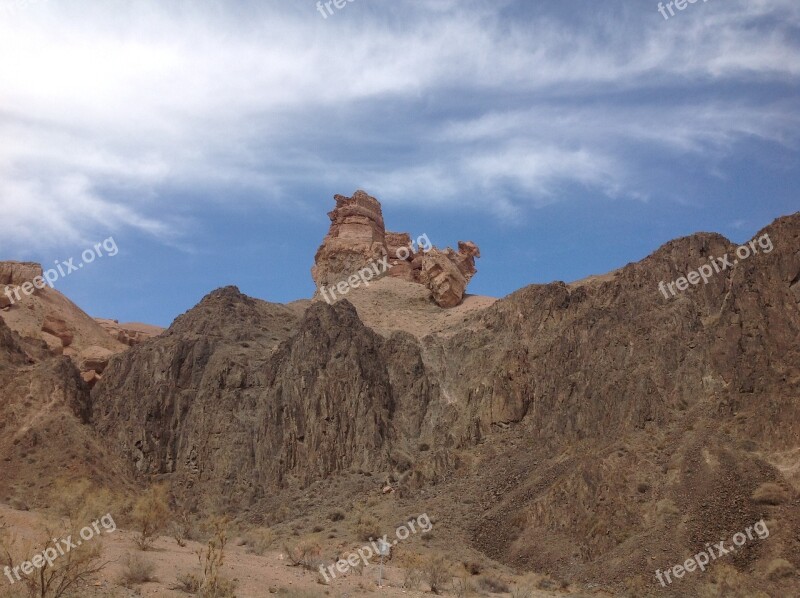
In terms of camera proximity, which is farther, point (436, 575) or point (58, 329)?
point (58, 329)

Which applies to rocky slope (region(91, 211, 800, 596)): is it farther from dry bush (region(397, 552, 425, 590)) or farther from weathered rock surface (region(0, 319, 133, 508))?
dry bush (region(397, 552, 425, 590))

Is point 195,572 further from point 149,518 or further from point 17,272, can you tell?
point 17,272

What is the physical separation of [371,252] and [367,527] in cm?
5722

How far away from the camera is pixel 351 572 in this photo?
26.9m

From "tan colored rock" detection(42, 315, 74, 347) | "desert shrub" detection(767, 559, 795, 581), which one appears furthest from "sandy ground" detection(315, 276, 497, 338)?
"desert shrub" detection(767, 559, 795, 581)

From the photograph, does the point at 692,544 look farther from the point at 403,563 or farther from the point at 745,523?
the point at 403,563

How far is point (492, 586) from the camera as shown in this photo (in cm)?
3073

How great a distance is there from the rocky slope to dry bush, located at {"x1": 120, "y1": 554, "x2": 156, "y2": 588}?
19.6 metres

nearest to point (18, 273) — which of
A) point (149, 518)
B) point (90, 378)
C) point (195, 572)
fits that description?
point (90, 378)

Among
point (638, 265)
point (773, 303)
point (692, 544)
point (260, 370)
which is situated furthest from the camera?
point (260, 370)

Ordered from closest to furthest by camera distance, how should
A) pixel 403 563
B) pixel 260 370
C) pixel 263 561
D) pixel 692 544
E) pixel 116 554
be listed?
1. pixel 116 554
2. pixel 263 561
3. pixel 403 563
4. pixel 692 544
5. pixel 260 370

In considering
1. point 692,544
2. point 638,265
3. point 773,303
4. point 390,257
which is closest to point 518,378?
point 638,265

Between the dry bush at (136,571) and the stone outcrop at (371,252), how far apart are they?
6529 centimetres

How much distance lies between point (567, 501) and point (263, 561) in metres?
18.4
